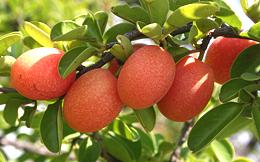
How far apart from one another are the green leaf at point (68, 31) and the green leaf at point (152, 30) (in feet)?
0.37

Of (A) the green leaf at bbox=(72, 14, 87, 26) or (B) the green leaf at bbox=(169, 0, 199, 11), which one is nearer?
(B) the green leaf at bbox=(169, 0, 199, 11)

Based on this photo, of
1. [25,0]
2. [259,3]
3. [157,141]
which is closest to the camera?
[259,3]

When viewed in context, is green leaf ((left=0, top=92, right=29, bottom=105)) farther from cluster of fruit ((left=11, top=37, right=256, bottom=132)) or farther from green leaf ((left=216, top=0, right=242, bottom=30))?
green leaf ((left=216, top=0, right=242, bottom=30))

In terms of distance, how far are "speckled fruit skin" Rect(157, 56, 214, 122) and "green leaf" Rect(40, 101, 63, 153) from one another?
0.72 ft

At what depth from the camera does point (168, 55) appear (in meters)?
1.00

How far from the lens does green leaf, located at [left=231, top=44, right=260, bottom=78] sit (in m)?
1.08

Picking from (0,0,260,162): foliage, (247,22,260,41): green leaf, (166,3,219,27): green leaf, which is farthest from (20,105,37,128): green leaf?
(247,22,260,41): green leaf

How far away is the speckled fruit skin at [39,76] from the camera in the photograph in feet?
3.20

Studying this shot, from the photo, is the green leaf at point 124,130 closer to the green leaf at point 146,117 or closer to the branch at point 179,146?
the branch at point 179,146

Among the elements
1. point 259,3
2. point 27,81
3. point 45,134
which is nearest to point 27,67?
point 27,81

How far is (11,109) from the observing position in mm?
1226

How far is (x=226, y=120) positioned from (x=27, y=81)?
440mm

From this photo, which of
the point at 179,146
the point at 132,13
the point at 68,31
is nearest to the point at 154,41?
the point at 132,13

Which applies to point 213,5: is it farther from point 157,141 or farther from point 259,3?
point 157,141
